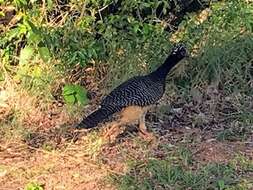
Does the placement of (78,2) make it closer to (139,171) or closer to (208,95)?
(208,95)

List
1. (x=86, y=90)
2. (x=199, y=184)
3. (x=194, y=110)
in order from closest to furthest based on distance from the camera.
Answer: (x=199, y=184), (x=194, y=110), (x=86, y=90)

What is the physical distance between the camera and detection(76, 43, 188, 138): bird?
5.76 m

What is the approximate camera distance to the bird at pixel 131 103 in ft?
18.9

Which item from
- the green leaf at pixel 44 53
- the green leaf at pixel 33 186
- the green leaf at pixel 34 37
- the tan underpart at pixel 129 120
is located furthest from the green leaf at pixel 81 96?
the green leaf at pixel 33 186

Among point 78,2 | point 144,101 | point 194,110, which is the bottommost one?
point 194,110

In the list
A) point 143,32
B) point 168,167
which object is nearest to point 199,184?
point 168,167

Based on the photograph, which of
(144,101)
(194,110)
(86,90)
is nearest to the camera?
(144,101)

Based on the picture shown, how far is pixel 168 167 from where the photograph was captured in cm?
528

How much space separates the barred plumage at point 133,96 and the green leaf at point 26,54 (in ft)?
4.99

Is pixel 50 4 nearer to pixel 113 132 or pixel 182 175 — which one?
pixel 113 132

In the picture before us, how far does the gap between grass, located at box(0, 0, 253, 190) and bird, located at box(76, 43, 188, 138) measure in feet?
0.66

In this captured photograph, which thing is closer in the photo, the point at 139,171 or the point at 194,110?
the point at 139,171

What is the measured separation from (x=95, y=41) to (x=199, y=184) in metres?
2.81

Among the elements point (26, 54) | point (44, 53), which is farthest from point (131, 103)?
point (26, 54)
